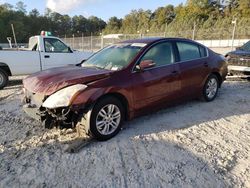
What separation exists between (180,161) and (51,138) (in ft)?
7.12

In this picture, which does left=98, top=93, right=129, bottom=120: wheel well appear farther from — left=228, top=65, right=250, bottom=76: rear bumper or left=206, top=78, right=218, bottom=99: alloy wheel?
left=228, top=65, right=250, bottom=76: rear bumper

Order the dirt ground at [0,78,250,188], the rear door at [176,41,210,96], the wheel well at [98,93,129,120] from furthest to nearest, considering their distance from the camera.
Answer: the rear door at [176,41,210,96], the wheel well at [98,93,129,120], the dirt ground at [0,78,250,188]

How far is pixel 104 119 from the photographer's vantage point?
4590 mm

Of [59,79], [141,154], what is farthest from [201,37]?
[141,154]

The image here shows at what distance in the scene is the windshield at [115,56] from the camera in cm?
518

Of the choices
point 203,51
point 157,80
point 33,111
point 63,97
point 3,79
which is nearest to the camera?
point 63,97

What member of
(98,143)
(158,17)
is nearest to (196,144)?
(98,143)

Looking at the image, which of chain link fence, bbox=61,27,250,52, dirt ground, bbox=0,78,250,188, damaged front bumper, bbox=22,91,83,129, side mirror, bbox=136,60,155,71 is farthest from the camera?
chain link fence, bbox=61,27,250,52

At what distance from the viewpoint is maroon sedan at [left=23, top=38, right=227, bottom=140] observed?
4379mm

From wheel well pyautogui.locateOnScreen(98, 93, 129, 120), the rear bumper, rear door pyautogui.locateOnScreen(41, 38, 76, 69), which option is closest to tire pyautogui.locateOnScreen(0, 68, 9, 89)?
rear door pyautogui.locateOnScreen(41, 38, 76, 69)

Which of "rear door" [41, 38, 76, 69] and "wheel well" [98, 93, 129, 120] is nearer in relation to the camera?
"wheel well" [98, 93, 129, 120]

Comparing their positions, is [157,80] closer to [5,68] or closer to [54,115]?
[54,115]

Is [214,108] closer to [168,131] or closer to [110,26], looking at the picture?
[168,131]

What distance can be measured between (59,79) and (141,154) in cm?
179
